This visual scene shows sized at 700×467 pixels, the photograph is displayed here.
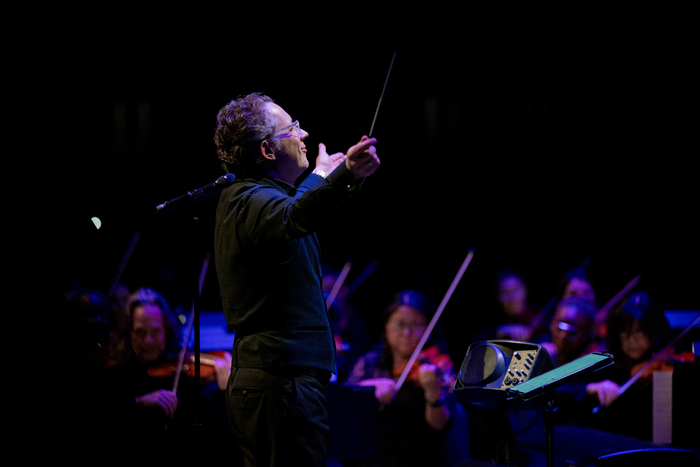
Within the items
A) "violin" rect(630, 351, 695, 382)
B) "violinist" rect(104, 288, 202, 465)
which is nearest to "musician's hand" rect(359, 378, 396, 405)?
"violinist" rect(104, 288, 202, 465)

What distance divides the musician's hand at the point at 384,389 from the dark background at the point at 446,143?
7.64 ft

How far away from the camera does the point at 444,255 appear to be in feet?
17.7

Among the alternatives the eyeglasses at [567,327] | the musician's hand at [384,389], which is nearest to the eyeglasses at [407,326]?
the musician's hand at [384,389]

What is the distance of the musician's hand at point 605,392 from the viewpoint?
2.71 meters

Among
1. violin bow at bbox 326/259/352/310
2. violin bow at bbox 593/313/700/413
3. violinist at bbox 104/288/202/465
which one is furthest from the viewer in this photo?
violin bow at bbox 326/259/352/310

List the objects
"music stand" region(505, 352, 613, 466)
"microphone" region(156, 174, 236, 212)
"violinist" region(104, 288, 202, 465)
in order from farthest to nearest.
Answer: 1. "violinist" region(104, 288, 202, 465)
2. "microphone" region(156, 174, 236, 212)
3. "music stand" region(505, 352, 613, 466)

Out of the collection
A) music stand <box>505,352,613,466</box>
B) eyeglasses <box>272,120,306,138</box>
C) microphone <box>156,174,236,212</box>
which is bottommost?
music stand <box>505,352,613,466</box>

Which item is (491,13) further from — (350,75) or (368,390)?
(368,390)

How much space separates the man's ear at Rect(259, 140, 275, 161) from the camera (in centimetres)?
150

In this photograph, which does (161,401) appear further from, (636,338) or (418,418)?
(636,338)

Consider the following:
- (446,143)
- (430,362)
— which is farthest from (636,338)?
(446,143)

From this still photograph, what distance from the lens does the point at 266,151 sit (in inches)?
59.2

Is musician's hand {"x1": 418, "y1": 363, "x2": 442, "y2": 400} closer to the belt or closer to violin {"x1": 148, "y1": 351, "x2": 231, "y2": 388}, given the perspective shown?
violin {"x1": 148, "y1": 351, "x2": 231, "y2": 388}

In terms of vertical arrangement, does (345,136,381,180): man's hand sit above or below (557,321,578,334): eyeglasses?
above
